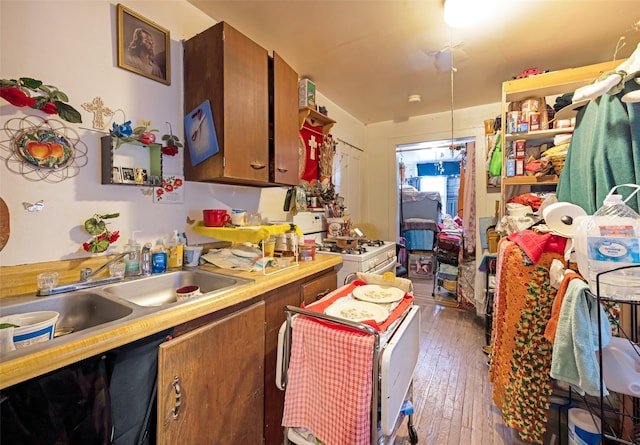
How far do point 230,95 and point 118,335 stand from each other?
124 centimetres

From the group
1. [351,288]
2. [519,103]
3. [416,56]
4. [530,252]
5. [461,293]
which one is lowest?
[461,293]

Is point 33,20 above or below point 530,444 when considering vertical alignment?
above

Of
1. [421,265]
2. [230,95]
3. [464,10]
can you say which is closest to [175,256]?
[230,95]

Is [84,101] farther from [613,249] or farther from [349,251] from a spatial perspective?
[613,249]

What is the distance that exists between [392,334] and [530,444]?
1.26 metres

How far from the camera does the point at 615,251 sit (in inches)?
33.2

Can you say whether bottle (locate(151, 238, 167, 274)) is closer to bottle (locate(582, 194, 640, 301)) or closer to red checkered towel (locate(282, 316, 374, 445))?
red checkered towel (locate(282, 316, 374, 445))

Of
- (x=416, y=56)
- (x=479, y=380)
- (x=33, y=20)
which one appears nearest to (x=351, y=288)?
(x=479, y=380)

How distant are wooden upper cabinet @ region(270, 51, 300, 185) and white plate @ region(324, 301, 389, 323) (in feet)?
3.24

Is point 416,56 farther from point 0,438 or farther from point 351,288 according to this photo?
point 0,438

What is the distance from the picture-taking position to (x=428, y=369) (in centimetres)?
214

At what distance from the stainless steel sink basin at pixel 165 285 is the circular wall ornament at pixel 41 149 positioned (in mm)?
544

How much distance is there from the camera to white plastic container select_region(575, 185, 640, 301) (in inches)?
32.7

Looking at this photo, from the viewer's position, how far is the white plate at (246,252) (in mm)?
1536
